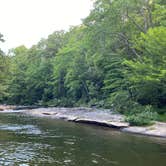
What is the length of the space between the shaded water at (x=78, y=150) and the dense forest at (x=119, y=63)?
277 inches

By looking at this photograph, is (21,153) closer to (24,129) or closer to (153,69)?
(24,129)

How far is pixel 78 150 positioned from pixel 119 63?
877 inches

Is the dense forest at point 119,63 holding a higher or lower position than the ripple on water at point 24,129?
higher

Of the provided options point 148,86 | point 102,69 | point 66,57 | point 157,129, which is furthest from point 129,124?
point 66,57

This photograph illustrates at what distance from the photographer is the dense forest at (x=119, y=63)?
25094 mm

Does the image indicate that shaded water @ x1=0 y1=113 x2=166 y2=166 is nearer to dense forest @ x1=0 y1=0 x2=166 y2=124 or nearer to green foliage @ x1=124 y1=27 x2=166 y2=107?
dense forest @ x1=0 y1=0 x2=166 y2=124

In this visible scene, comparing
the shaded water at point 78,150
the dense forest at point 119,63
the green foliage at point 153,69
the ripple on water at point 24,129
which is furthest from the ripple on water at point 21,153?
the green foliage at point 153,69

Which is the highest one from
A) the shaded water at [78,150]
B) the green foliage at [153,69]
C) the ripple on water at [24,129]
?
the green foliage at [153,69]

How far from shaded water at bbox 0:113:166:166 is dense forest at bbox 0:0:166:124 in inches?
277

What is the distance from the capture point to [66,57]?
167 feet

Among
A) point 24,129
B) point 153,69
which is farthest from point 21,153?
point 153,69

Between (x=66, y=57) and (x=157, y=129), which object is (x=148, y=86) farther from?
(x=66, y=57)

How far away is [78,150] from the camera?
13.5 meters

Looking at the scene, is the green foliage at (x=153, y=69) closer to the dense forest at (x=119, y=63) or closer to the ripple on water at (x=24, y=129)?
the dense forest at (x=119, y=63)
